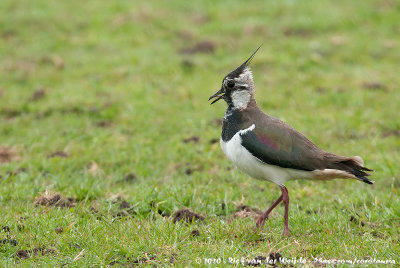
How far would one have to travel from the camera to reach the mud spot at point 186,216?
6.05 m

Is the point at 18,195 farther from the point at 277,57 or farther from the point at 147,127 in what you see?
the point at 277,57

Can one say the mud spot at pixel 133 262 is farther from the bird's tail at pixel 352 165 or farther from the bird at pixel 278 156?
the bird's tail at pixel 352 165

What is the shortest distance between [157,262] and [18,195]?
252 centimetres

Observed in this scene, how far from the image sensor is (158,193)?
6.64 meters

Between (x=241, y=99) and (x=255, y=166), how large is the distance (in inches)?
31.3

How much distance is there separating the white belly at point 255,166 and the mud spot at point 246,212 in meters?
0.71

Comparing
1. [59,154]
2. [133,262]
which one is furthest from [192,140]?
[133,262]

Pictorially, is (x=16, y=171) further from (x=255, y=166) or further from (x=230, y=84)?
(x=255, y=166)

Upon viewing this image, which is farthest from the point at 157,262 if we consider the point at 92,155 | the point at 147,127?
the point at 147,127

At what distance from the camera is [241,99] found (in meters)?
6.08

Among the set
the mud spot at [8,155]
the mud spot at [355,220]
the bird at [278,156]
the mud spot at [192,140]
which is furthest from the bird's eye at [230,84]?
the mud spot at [8,155]

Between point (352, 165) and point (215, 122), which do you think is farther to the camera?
point (215, 122)

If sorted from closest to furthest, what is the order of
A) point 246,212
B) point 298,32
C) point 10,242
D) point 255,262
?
point 255,262
point 10,242
point 246,212
point 298,32

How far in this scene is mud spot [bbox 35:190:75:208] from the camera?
6.40 metres
